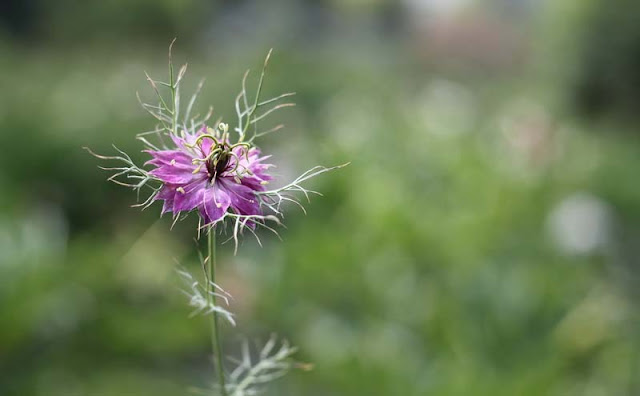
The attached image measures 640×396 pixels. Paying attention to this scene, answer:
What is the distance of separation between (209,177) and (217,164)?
0.01 m

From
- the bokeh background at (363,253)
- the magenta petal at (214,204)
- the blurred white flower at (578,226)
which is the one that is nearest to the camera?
the magenta petal at (214,204)

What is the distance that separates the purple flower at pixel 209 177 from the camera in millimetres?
504

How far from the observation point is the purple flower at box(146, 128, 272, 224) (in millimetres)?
504

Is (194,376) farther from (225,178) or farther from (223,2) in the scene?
(223,2)

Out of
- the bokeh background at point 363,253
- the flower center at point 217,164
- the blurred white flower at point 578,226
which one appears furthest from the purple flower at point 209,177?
the blurred white flower at point 578,226

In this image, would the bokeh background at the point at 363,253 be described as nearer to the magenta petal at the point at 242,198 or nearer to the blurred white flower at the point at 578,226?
the blurred white flower at the point at 578,226

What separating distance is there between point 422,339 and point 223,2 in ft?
56.4

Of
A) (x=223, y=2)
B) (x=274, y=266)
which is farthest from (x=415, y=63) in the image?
(x=274, y=266)

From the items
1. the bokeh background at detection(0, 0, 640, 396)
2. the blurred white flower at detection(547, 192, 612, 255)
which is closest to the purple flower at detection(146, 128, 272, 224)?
the bokeh background at detection(0, 0, 640, 396)

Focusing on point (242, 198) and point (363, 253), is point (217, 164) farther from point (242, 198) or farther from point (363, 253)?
point (363, 253)

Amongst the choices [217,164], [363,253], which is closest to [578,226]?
[363,253]

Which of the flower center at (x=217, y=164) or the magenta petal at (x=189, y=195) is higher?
the flower center at (x=217, y=164)

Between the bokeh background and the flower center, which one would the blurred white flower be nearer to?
the bokeh background

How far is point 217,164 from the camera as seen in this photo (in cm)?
54
